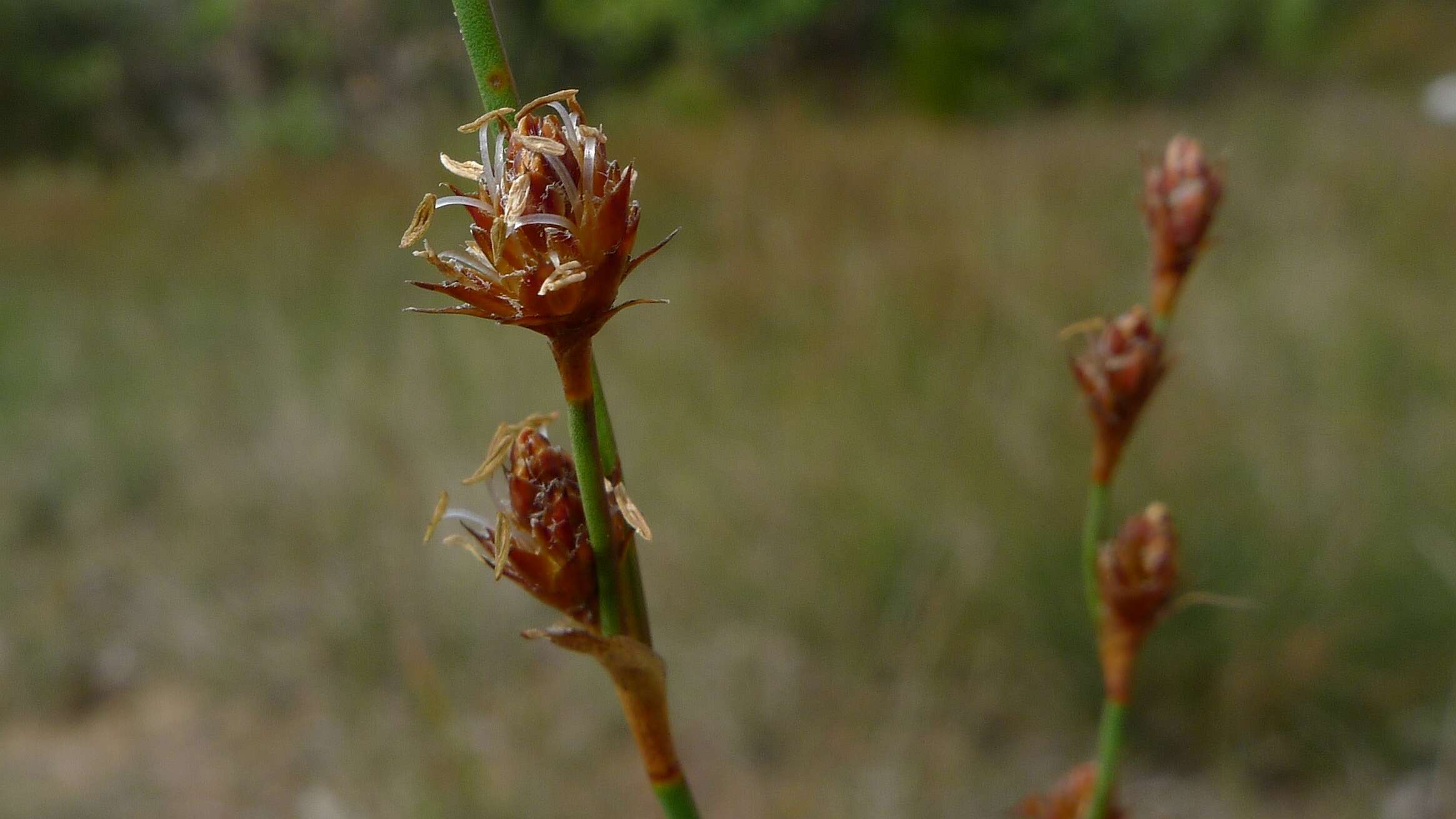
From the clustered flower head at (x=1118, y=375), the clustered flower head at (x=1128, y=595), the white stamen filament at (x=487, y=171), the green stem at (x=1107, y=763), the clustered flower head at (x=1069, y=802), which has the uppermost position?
the white stamen filament at (x=487, y=171)

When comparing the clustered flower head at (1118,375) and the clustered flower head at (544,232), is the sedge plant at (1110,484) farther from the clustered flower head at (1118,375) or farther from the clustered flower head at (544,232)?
the clustered flower head at (544,232)

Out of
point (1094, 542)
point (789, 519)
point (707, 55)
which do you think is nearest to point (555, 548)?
point (1094, 542)

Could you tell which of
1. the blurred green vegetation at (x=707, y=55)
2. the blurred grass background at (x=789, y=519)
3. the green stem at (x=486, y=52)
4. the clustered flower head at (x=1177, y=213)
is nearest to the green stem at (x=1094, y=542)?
the clustered flower head at (x=1177, y=213)

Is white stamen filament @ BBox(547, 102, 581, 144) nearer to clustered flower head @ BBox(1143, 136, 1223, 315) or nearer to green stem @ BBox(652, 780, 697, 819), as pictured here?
green stem @ BBox(652, 780, 697, 819)

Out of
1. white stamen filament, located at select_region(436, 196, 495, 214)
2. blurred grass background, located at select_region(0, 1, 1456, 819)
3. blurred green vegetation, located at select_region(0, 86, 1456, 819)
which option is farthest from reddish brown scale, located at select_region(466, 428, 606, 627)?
blurred grass background, located at select_region(0, 1, 1456, 819)

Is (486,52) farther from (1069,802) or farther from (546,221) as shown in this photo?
(1069,802)

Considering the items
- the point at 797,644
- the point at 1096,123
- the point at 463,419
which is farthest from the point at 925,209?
the point at 1096,123

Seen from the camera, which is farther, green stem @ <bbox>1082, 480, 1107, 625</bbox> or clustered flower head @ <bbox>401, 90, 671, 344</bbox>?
green stem @ <bbox>1082, 480, 1107, 625</bbox>
